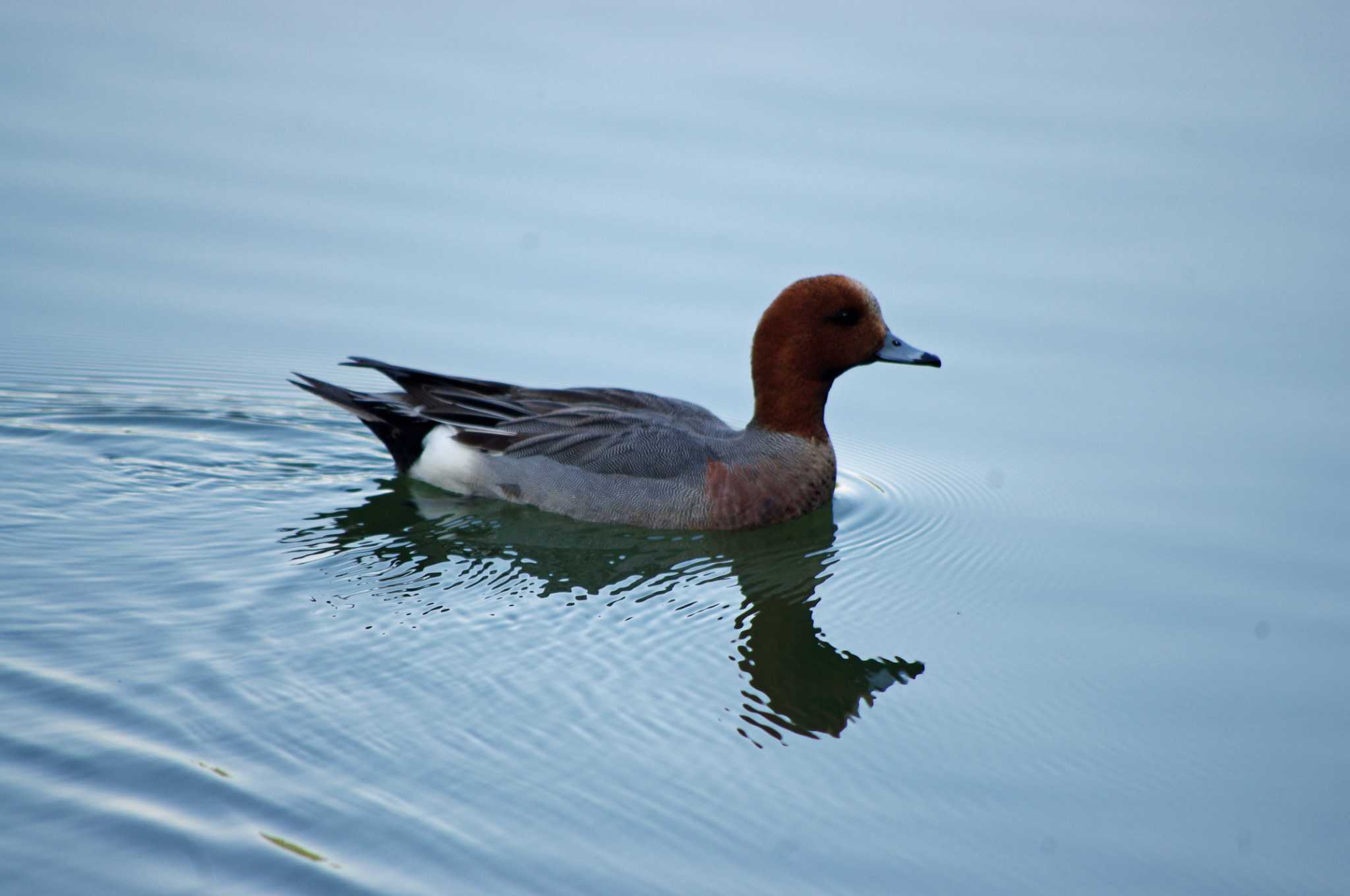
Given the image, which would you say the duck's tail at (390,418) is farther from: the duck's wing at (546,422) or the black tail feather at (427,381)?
the black tail feather at (427,381)

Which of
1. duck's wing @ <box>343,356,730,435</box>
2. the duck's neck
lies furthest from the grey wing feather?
the duck's neck

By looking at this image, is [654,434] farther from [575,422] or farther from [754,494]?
[754,494]

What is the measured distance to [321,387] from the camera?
7840 millimetres

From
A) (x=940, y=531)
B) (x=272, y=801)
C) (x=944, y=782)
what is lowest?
(x=272, y=801)

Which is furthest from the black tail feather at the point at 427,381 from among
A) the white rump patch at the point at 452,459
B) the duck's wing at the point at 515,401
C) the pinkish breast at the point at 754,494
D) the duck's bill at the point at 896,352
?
the duck's bill at the point at 896,352

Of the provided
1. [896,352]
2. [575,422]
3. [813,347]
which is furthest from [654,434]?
[896,352]

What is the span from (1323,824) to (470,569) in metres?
3.68

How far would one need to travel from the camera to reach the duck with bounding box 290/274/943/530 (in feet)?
24.9

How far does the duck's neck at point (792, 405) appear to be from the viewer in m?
8.00

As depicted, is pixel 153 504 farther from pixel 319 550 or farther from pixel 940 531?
pixel 940 531

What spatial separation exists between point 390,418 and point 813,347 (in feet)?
7.61

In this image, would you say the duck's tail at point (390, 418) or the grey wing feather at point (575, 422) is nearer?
the grey wing feather at point (575, 422)

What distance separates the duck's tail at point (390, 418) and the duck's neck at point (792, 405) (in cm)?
180

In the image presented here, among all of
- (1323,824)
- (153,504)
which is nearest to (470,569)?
(153,504)
